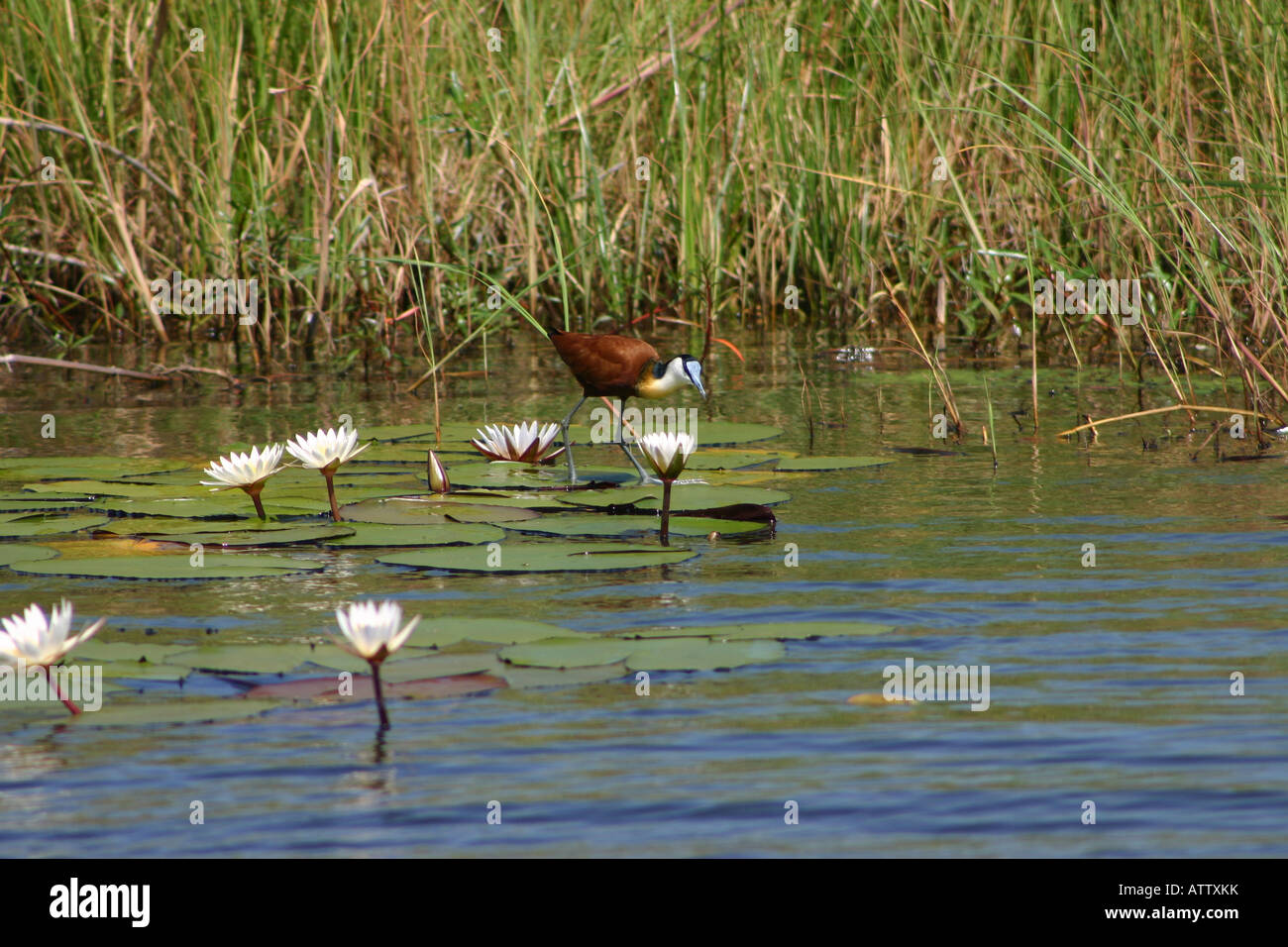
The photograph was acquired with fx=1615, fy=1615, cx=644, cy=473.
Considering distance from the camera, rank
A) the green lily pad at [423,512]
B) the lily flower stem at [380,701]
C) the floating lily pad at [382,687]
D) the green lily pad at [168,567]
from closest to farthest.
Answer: the lily flower stem at [380,701]
the floating lily pad at [382,687]
the green lily pad at [168,567]
the green lily pad at [423,512]

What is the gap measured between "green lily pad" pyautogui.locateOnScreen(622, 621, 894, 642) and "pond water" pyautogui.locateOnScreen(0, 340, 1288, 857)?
0.03 metres

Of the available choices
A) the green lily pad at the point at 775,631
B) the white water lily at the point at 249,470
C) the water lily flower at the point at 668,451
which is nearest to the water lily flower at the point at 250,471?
the white water lily at the point at 249,470

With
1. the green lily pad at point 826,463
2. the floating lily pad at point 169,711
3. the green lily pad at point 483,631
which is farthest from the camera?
the green lily pad at point 826,463

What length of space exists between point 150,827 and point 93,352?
23.7ft

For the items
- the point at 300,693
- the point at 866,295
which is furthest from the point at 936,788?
the point at 866,295

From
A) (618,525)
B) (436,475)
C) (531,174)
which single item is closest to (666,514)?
(618,525)

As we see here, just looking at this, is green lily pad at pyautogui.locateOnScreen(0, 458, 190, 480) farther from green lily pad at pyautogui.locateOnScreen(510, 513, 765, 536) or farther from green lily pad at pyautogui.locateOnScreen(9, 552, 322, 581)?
green lily pad at pyautogui.locateOnScreen(510, 513, 765, 536)

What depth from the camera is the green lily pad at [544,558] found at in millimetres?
4148

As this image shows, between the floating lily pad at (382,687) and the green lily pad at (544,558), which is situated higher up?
the green lily pad at (544,558)

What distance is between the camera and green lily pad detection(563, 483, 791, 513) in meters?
4.89

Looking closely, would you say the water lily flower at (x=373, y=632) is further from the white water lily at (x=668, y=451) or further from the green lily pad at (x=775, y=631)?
the white water lily at (x=668, y=451)

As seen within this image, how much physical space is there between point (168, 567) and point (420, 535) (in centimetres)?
69

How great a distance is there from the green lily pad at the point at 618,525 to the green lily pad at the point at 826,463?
35.4 inches
